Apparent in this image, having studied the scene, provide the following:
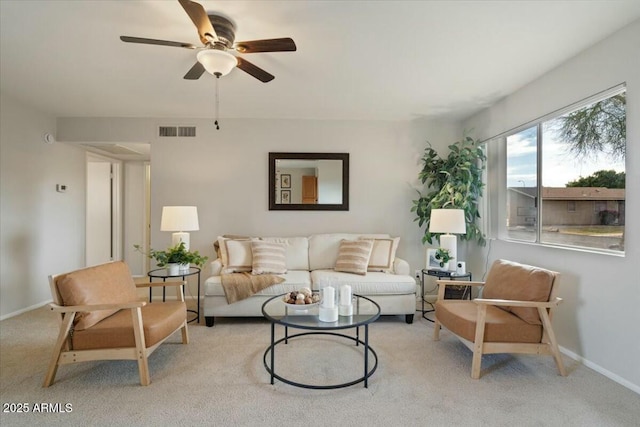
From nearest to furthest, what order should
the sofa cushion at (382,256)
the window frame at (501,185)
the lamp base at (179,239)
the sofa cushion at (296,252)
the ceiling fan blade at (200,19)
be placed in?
1. the ceiling fan blade at (200,19)
2. the window frame at (501,185)
3. the lamp base at (179,239)
4. the sofa cushion at (382,256)
5. the sofa cushion at (296,252)

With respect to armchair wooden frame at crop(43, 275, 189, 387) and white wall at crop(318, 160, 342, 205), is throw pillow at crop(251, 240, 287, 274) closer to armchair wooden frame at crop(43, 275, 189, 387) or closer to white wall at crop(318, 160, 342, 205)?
→ white wall at crop(318, 160, 342, 205)

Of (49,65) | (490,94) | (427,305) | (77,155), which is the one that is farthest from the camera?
(77,155)

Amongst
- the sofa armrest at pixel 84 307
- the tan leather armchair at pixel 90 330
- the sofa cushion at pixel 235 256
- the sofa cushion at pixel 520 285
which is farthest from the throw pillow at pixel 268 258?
the sofa cushion at pixel 520 285

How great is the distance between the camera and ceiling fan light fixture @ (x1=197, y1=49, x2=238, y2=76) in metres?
1.98

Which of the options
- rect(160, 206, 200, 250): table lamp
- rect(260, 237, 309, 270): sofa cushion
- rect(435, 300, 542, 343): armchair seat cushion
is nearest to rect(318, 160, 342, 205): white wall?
rect(260, 237, 309, 270): sofa cushion

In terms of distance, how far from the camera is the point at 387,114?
4004mm

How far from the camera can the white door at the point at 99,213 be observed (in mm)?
5281

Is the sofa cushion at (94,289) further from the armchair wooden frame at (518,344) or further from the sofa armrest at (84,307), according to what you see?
the armchair wooden frame at (518,344)

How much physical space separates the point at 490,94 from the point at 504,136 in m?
0.50

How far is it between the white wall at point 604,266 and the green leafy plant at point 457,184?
2.79 ft

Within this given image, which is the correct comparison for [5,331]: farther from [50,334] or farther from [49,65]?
[49,65]

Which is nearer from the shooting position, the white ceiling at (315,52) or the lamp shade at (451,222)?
the white ceiling at (315,52)

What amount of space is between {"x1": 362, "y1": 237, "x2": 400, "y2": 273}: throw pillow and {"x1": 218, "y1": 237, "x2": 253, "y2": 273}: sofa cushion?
1.43 metres

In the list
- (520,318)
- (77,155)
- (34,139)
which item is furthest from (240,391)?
(77,155)
